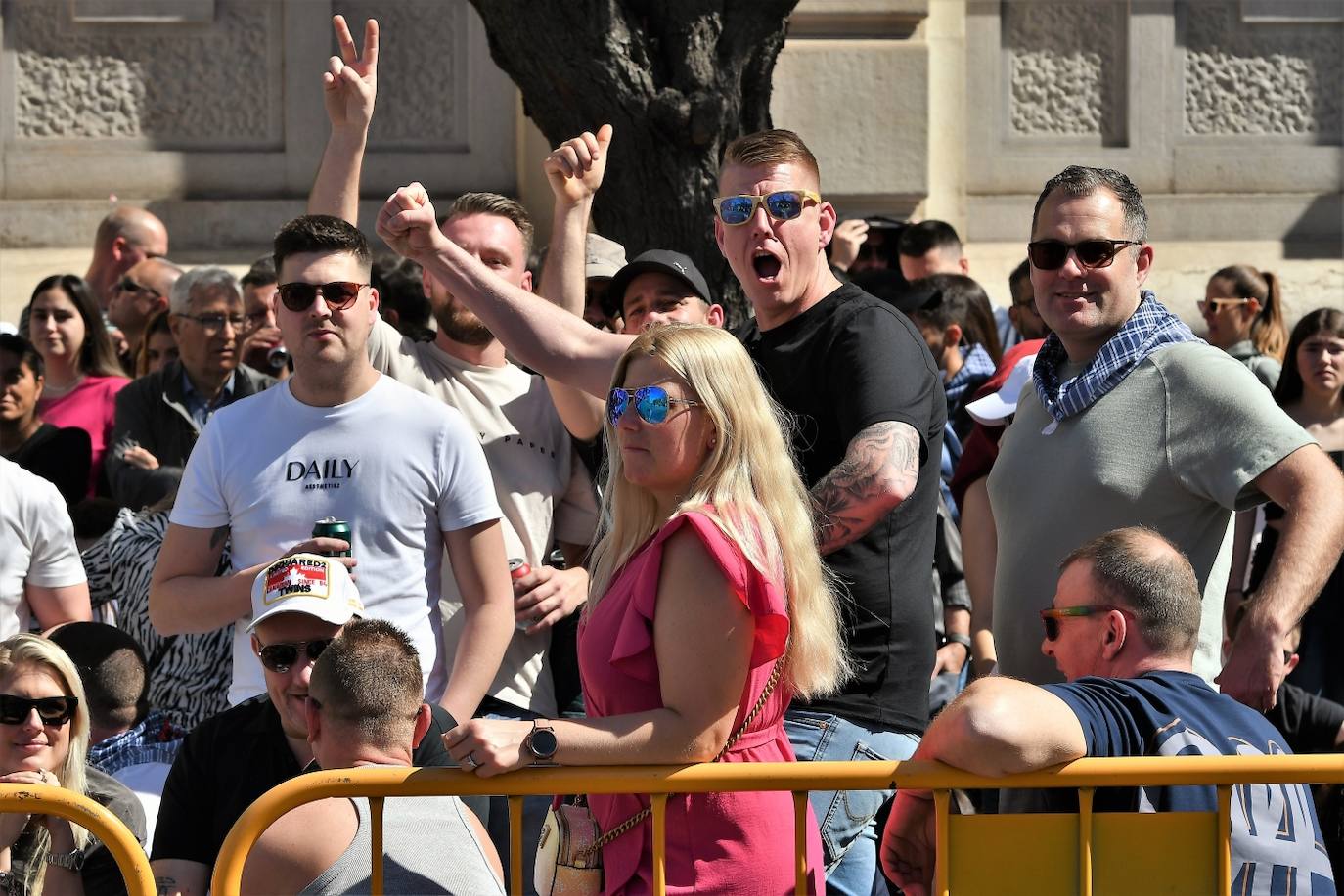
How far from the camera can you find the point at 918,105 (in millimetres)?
10328

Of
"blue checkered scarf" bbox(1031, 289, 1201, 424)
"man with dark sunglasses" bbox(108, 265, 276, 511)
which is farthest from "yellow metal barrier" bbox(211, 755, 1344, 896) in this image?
"man with dark sunglasses" bbox(108, 265, 276, 511)

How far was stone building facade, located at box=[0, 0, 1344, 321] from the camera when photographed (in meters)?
10.3

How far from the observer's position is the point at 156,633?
545cm

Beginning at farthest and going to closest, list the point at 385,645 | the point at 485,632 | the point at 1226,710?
the point at 485,632 < the point at 385,645 < the point at 1226,710

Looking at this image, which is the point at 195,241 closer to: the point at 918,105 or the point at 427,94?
the point at 427,94

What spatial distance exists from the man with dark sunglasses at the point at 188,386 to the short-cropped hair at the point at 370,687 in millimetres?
3015

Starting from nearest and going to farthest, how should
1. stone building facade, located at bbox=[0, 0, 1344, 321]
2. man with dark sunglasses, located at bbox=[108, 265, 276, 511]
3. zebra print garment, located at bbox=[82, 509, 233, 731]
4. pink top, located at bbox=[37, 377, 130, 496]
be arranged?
zebra print garment, located at bbox=[82, 509, 233, 731]
man with dark sunglasses, located at bbox=[108, 265, 276, 511]
pink top, located at bbox=[37, 377, 130, 496]
stone building facade, located at bbox=[0, 0, 1344, 321]

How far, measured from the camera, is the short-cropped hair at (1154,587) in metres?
3.47

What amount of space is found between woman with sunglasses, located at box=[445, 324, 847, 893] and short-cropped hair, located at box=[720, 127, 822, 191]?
3.07 feet

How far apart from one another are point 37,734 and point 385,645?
1155 millimetres

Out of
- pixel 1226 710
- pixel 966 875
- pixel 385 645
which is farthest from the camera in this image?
pixel 385 645

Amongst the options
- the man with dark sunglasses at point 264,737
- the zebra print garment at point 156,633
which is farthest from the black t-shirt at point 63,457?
the man with dark sunglasses at point 264,737

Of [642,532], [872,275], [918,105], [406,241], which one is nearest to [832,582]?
[642,532]

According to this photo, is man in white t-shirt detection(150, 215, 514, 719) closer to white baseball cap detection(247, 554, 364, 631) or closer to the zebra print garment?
white baseball cap detection(247, 554, 364, 631)
